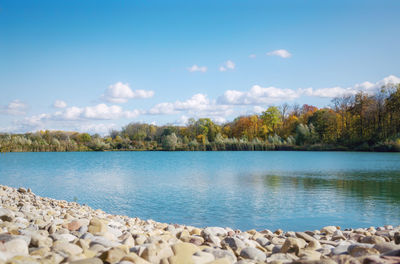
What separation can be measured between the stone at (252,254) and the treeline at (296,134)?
43334 mm

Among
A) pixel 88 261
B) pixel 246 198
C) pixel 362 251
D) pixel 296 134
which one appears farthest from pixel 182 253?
pixel 296 134

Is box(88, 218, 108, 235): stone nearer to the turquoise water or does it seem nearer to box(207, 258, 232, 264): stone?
box(207, 258, 232, 264): stone

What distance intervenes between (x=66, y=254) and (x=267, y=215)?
6.73 m

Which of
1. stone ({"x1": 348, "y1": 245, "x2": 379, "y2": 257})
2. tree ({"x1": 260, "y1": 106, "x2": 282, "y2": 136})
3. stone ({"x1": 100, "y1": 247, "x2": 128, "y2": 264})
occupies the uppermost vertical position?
tree ({"x1": 260, "y1": 106, "x2": 282, "y2": 136})

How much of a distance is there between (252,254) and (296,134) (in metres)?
52.9

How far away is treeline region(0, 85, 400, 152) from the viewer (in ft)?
154

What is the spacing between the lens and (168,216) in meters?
9.00

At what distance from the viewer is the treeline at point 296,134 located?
46812 mm

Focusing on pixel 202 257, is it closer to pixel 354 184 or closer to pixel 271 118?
pixel 354 184

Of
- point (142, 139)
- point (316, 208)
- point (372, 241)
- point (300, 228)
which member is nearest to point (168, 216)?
point (300, 228)

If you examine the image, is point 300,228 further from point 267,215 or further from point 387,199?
point 387,199

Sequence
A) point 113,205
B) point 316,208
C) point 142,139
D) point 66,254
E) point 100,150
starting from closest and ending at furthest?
point 66,254 < point 316,208 < point 113,205 < point 100,150 < point 142,139

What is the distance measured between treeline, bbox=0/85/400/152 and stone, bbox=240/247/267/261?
43.3 metres

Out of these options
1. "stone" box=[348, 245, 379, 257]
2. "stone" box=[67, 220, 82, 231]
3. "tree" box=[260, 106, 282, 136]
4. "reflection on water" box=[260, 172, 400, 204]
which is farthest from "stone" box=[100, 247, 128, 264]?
"tree" box=[260, 106, 282, 136]
